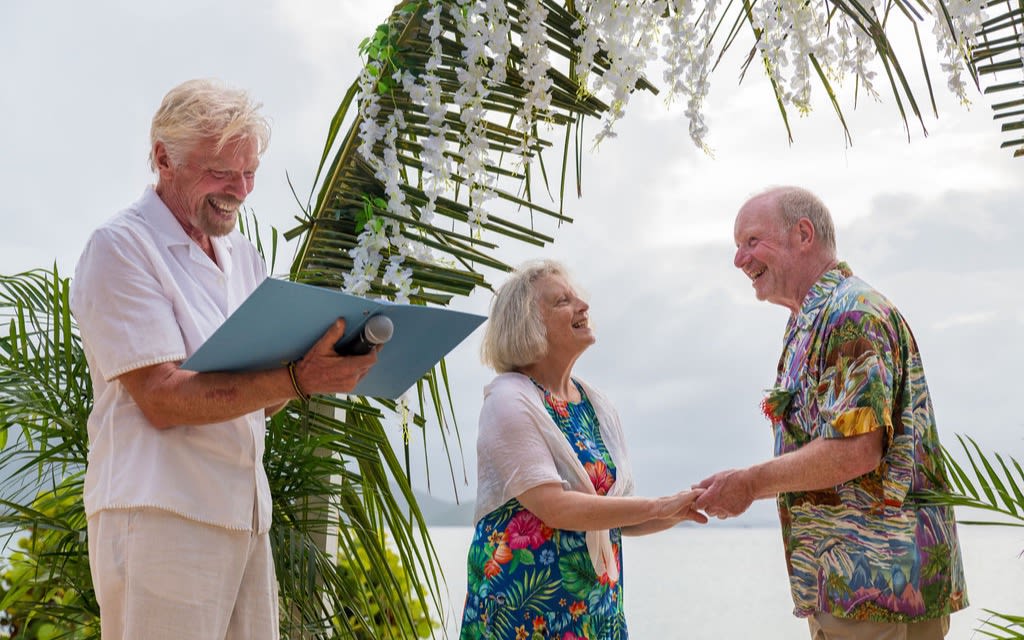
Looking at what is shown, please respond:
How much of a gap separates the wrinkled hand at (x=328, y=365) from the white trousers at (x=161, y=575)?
0.26 meters

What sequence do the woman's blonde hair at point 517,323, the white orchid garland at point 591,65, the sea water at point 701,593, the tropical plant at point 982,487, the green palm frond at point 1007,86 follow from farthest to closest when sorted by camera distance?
the sea water at point 701,593 < the woman's blonde hair at point 517,323 < the green palm frond at point 1007,86 < the tropical plant at point 982,487 < the white orchid garland at point 591,65

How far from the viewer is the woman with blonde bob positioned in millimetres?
2295

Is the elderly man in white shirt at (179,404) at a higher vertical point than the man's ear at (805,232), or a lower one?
lower

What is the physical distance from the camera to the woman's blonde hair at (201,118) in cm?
163

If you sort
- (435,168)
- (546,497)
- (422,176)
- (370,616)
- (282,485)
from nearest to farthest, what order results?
(435,168)
(546,497)
(422,176)
(282,485)
(370,616)

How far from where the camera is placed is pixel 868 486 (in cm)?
207

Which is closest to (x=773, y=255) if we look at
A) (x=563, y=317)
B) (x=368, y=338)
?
(x=563, y=317)

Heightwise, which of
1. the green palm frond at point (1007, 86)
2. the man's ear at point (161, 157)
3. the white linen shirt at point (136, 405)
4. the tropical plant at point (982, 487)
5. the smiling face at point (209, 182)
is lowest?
the tropical plant at point (982, 487)

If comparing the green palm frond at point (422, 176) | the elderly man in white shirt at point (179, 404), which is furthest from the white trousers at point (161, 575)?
the green palm frond at point (422, 176)

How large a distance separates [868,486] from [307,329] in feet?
3.97

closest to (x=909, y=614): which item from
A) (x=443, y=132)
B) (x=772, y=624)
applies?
(x=443, y=132)

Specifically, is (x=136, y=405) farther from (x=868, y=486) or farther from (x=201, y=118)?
(x=868, y=486)

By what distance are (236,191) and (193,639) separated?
2.32 feet

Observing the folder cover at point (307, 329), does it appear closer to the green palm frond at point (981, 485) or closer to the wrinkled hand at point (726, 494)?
the wrinkled hand at point (726, 494)
